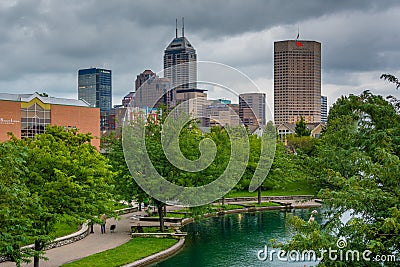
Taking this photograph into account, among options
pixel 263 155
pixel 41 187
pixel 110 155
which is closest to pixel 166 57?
pixel 263 155

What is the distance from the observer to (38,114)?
7288 centimetres

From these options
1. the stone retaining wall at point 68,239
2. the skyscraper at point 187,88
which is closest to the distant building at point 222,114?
the skyscraper at point 187,88

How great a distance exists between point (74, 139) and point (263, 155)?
26.5m

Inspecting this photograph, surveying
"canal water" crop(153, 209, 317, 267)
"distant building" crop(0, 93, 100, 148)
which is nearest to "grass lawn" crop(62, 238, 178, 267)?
"canal water" crop(153, 209, 317, 267)

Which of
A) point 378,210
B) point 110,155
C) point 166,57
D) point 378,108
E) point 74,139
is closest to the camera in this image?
point 378,210

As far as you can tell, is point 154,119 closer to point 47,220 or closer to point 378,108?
point 47,220

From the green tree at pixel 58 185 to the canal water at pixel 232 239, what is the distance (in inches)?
209

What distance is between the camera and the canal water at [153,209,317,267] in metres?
25.1

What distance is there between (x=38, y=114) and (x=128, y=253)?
51.7 metres

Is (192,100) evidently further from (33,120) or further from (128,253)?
(33,120)

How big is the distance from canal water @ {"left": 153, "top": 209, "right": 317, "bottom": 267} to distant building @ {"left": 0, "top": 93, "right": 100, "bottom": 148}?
120 ft

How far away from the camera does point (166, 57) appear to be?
84625mm

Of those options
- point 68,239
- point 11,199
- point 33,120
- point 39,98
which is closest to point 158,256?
point 68,239

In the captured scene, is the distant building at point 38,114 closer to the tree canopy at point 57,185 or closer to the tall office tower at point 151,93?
the tall office tower at point 151,93
